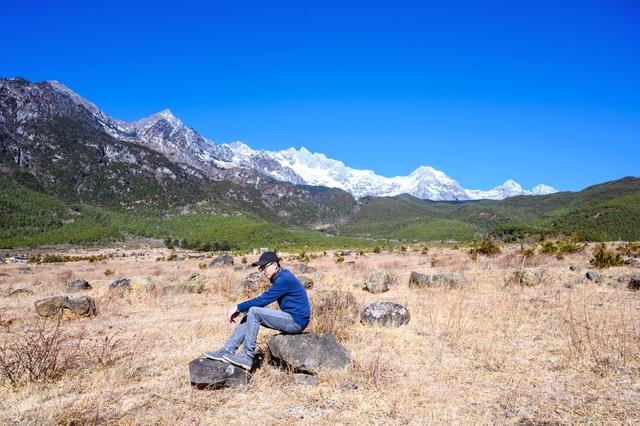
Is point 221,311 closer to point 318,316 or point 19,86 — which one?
point 318,316

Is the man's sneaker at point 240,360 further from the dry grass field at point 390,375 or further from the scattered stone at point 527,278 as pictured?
the scattered stone at point 527,278

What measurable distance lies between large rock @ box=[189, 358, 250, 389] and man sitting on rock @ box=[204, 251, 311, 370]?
17cm

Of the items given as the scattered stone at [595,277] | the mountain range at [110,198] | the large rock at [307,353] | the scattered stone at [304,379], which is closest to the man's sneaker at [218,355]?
the large rock at [307,353]

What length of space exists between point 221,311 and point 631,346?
1179 cm

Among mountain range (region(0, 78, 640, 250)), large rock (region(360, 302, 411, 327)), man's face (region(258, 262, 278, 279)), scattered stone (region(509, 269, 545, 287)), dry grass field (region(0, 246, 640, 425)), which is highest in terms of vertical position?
mountain range (region(0, 78, 640, 250))

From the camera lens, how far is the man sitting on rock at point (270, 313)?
7602 millimetres

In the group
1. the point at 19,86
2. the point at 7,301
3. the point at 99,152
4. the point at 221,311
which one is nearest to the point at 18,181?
the point at 99,152

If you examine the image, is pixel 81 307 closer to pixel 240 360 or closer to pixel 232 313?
pixel 232 313

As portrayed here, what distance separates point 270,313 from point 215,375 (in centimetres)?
145

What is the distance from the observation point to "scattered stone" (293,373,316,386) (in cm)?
733

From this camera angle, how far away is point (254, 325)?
7.72 meters

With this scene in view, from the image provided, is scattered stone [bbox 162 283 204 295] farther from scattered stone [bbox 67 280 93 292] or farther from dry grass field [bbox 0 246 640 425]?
scattered stone [bbox 67 280 93 292]

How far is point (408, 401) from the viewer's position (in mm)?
6535

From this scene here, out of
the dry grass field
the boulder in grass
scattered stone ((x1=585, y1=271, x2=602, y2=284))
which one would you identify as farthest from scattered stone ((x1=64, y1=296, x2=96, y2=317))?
scattered stone ((x1=585, y1=271, x2=602, y2=284))
